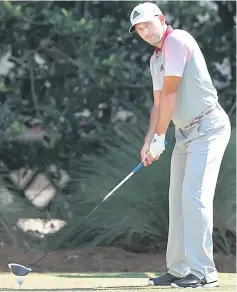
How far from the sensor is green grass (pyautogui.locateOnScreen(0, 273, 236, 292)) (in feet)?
19.2

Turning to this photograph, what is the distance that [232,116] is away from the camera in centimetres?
873

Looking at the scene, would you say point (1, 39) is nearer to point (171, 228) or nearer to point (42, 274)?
point (42, 274)

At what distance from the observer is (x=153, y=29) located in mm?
5742

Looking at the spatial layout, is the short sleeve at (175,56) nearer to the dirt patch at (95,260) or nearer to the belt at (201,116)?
the belt at (201,116)

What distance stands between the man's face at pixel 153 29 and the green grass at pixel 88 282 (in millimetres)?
1583

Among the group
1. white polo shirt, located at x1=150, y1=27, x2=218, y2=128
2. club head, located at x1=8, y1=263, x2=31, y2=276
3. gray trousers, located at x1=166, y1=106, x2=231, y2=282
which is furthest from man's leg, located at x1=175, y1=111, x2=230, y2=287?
club head, located at x1=8, y1=263, x2=31, y2=276

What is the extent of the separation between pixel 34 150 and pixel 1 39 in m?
1.16

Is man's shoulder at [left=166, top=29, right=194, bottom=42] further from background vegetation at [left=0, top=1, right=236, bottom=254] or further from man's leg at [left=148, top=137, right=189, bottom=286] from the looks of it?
background vegetation at [left=0, top=1, right=236, bottom=254]

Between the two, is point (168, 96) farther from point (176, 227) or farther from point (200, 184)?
point (176, 227)

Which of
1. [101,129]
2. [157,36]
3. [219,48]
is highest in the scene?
[157,36]

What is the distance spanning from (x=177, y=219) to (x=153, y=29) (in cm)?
126

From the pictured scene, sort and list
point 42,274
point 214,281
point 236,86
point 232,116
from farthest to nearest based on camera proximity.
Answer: point 236,86 → point 232,116 → point 42,274 → point 214,281

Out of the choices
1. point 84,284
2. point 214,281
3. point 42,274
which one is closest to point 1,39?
point 42,274

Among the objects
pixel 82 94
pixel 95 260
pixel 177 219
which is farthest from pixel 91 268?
pixel 177 219
